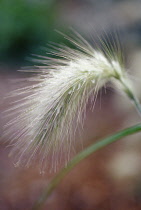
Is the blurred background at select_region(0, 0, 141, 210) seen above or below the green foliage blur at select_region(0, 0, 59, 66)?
below

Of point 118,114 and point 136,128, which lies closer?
point 136,128

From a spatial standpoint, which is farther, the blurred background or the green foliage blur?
the green foliage blur

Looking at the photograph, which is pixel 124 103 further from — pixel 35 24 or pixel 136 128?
pixel 35 24

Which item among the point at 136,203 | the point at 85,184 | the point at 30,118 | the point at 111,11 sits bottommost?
the point at 136,203

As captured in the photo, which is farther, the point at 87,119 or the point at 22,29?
the point at 22,29

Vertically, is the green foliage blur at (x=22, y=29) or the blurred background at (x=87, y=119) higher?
the green foliage blur at (x=22, y=29)

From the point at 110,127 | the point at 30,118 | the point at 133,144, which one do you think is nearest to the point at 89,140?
the point at 110,127

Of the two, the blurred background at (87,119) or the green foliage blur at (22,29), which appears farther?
the green foliage blur at (22,29)
